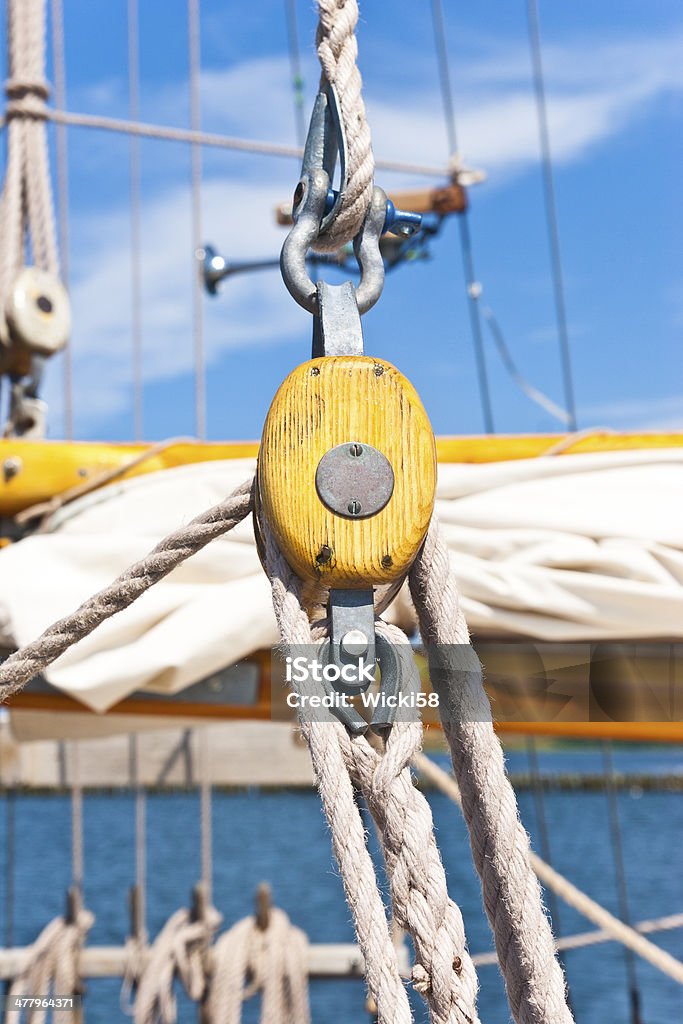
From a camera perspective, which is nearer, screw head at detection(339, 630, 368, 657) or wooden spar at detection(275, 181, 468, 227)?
screw head at detection(339, 630, 368, 657)

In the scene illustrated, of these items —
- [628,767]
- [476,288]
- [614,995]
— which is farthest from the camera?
[628,767]

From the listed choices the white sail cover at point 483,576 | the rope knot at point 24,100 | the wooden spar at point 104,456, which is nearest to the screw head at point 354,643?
the white sail cover at point 483,576

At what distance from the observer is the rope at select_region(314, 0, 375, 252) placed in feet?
2.46

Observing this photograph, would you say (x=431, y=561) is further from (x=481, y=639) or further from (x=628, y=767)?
(x=628, y=767)

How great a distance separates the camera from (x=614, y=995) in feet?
37.3

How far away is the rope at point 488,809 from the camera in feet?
2.24

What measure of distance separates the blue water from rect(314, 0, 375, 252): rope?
1.68ft

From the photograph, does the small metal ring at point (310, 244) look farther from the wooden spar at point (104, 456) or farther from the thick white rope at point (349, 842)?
the wooden spar at point (104, 456)

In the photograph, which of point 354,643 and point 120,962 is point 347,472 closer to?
point 354,643

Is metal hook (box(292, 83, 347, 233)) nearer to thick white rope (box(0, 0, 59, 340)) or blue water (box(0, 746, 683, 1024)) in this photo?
blue water (box(0, 746, 683, 1024))

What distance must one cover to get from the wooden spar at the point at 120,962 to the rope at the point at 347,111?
2246mm

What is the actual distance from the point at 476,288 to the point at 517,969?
4738mm

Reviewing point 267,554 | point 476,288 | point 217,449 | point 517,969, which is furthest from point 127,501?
point 476,288

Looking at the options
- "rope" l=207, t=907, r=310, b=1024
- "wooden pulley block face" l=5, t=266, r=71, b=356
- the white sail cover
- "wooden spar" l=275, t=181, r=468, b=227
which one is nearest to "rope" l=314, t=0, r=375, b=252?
the white sail cover
